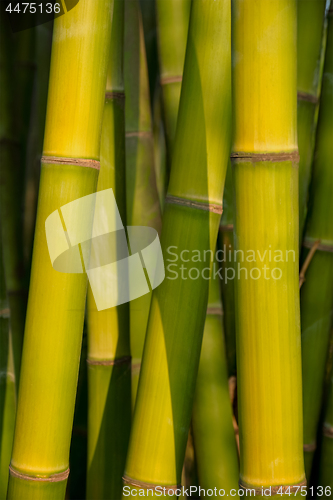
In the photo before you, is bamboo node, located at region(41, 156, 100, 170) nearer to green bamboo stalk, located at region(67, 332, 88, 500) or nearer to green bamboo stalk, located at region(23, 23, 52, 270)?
green bamboo stalk, located at region(23, 23, 52, 270)

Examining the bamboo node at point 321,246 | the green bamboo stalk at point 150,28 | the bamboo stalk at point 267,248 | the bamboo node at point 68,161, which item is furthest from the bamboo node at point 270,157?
the green bamboo stalk at point 150,28

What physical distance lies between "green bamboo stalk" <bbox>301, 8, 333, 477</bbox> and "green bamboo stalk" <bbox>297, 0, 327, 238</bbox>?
0.01 meters

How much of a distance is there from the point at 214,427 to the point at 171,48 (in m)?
0.42

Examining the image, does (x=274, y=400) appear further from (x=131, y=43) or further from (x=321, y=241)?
(x=131, y=43)

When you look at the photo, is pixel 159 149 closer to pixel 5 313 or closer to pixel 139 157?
pixel 139 157

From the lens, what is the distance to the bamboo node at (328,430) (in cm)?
52

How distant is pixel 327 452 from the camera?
1.74 feet

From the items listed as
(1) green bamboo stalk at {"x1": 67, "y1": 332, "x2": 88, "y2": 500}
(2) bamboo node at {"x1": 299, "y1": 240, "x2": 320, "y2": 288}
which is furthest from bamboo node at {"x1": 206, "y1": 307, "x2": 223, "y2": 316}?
(1) green bamboo stalk at {"x1": 67, "y1": 332, "x2": 88, "y2": 500}

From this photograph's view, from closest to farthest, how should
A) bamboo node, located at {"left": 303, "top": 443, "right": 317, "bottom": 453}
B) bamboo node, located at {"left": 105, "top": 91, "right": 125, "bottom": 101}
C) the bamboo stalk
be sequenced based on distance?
1. the bamboo stalk
2. bamboo node, located at {"left": 105, "top": 91, "right": 125, "bottom": 101}
3. bamboo node, located at {"left": 303, "top": 443, "right": 317, "bottom": 453}

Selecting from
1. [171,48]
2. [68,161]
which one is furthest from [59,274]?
[171,48]

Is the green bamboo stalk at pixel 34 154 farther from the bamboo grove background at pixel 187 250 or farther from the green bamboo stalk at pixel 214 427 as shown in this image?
the green bamboo stalk at pixel 214 427

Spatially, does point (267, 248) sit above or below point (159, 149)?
below

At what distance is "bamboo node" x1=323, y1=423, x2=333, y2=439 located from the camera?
52 cm

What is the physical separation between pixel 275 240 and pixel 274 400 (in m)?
0.12
